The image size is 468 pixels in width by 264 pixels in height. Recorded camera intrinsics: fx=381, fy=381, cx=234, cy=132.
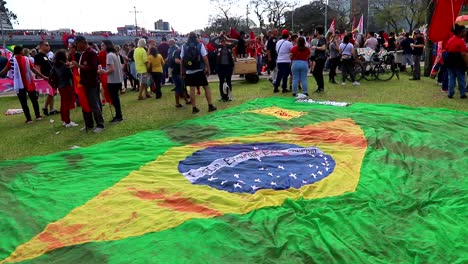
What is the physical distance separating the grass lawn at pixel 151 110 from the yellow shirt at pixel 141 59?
0.98m

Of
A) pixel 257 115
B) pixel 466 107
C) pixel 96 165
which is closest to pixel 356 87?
pixel 466 107

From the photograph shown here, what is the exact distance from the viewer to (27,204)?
13.1 ft

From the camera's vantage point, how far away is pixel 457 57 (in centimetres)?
962

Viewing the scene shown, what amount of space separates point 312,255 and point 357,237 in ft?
1.58

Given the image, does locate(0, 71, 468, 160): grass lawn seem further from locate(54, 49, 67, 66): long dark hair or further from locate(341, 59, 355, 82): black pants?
locate(54, 49, 67, 66): long dark hair

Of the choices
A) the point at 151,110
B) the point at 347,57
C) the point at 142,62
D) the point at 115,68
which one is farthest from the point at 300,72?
the point at 115,68

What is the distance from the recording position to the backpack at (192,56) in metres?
8.60

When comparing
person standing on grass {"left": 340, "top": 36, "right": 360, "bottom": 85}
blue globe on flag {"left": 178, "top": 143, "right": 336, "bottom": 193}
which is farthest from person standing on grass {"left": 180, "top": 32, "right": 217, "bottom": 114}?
person standing on grass {"left": 340, "top": 36, "right": 360, "bottom": 85}

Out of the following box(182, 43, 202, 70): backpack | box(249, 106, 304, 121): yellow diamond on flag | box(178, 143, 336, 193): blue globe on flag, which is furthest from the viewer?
box(182, 43, 202, 70): backpack

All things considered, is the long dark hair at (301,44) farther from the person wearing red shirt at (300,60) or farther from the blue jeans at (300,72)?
the blue jeans at (300,72)

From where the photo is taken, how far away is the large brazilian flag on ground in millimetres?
3012

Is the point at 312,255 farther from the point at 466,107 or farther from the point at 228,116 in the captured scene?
the point at 466,107

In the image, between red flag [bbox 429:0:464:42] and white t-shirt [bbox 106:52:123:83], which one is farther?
red flag [bbox 429:0:464:42]

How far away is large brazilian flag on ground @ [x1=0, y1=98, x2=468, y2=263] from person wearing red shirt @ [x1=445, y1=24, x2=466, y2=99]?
12.7 feet
